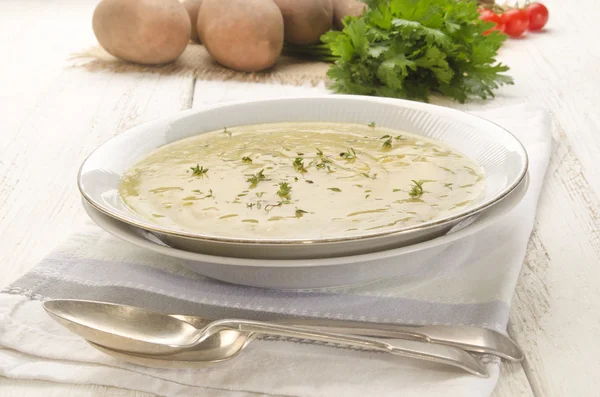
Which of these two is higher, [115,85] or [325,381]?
[325,381]

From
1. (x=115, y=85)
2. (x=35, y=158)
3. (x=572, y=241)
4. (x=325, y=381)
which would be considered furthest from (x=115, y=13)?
(x=325, y=381)

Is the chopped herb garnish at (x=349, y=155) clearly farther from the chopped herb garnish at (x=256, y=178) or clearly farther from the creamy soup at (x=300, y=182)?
the chopped herb garnish at (x=256, y=178)

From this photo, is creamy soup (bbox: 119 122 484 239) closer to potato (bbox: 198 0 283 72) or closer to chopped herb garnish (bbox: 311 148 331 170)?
chopped herb garnish (bbox: 311 148 331 170)

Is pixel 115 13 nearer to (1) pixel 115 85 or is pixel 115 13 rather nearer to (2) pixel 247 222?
(1) pixel 115 85

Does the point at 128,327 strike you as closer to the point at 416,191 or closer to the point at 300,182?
the point at 300,182

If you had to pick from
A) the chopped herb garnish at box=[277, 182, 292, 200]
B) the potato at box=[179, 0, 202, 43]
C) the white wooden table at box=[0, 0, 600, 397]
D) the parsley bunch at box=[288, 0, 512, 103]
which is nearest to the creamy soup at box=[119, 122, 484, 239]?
the chopped herb garnish at box=[277, 182, 292, 200]
